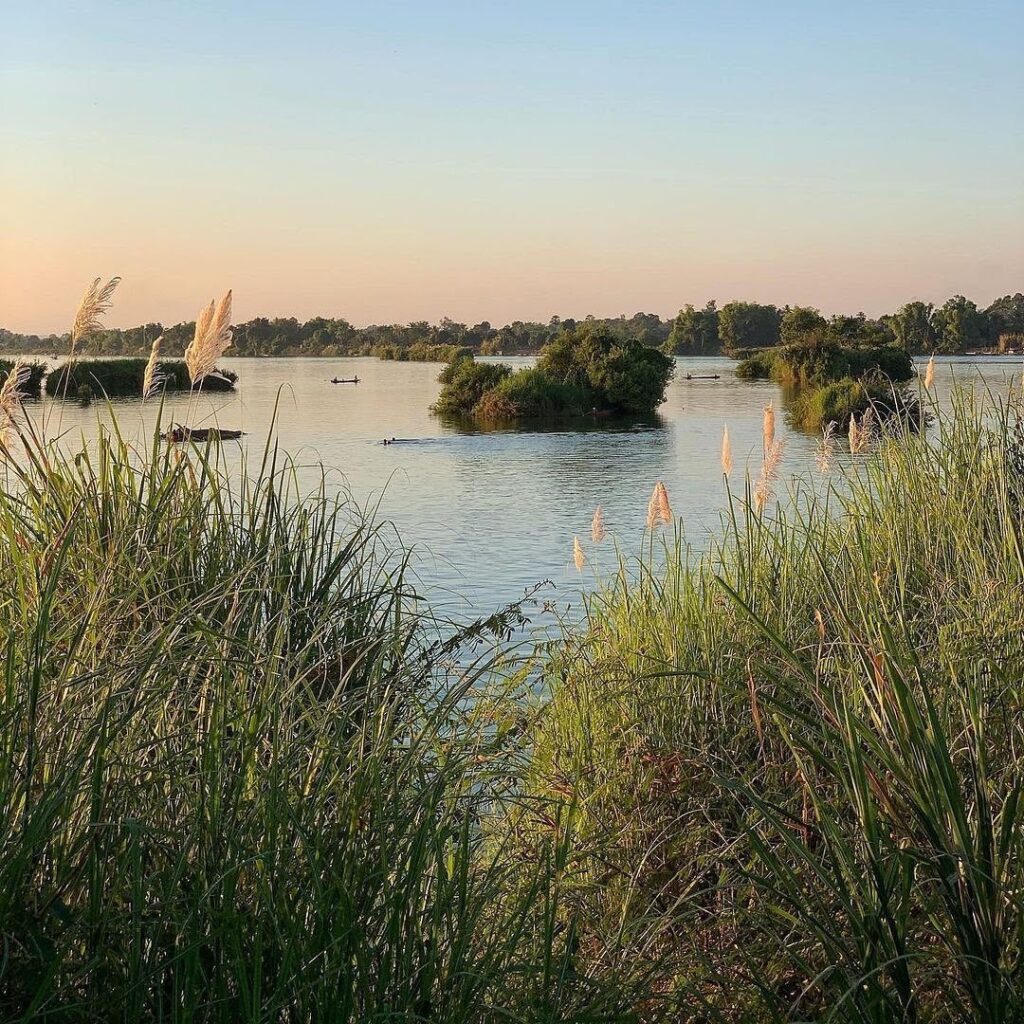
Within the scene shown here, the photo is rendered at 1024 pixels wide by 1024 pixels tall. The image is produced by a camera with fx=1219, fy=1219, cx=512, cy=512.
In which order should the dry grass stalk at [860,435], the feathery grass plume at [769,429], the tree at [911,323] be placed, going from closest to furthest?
the feathery grass plume at [769,429]
the dry grass stalk at [860,435]
the tree at [911,323]

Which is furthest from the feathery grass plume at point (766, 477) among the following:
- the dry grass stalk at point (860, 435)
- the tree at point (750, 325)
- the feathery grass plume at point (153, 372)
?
the tree at point (750, 325)

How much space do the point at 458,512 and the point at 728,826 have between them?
2120 cm

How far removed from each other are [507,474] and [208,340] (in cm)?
2847

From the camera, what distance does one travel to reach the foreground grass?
2801 mm

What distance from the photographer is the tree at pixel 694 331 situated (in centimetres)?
16550

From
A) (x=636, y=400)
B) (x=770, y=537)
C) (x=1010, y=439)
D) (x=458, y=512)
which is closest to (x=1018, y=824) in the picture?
(x=770, y=537)

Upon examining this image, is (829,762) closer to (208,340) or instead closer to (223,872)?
(223,872)

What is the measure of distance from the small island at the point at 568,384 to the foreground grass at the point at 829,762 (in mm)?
50065

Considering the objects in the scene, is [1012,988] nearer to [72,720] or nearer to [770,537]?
[72,720]

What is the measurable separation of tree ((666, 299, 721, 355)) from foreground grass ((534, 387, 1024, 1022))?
157364 mm

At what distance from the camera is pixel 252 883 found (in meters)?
2.95

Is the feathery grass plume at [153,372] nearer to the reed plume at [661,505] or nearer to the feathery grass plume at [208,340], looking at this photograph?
the feathery grass plume at [208,340]

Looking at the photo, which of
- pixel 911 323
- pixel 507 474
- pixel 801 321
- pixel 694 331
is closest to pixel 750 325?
pixel 694 331

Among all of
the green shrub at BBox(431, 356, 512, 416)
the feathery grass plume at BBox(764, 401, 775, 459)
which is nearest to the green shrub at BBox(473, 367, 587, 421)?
the green shrub at BBox(431, 356, 512, 416)
